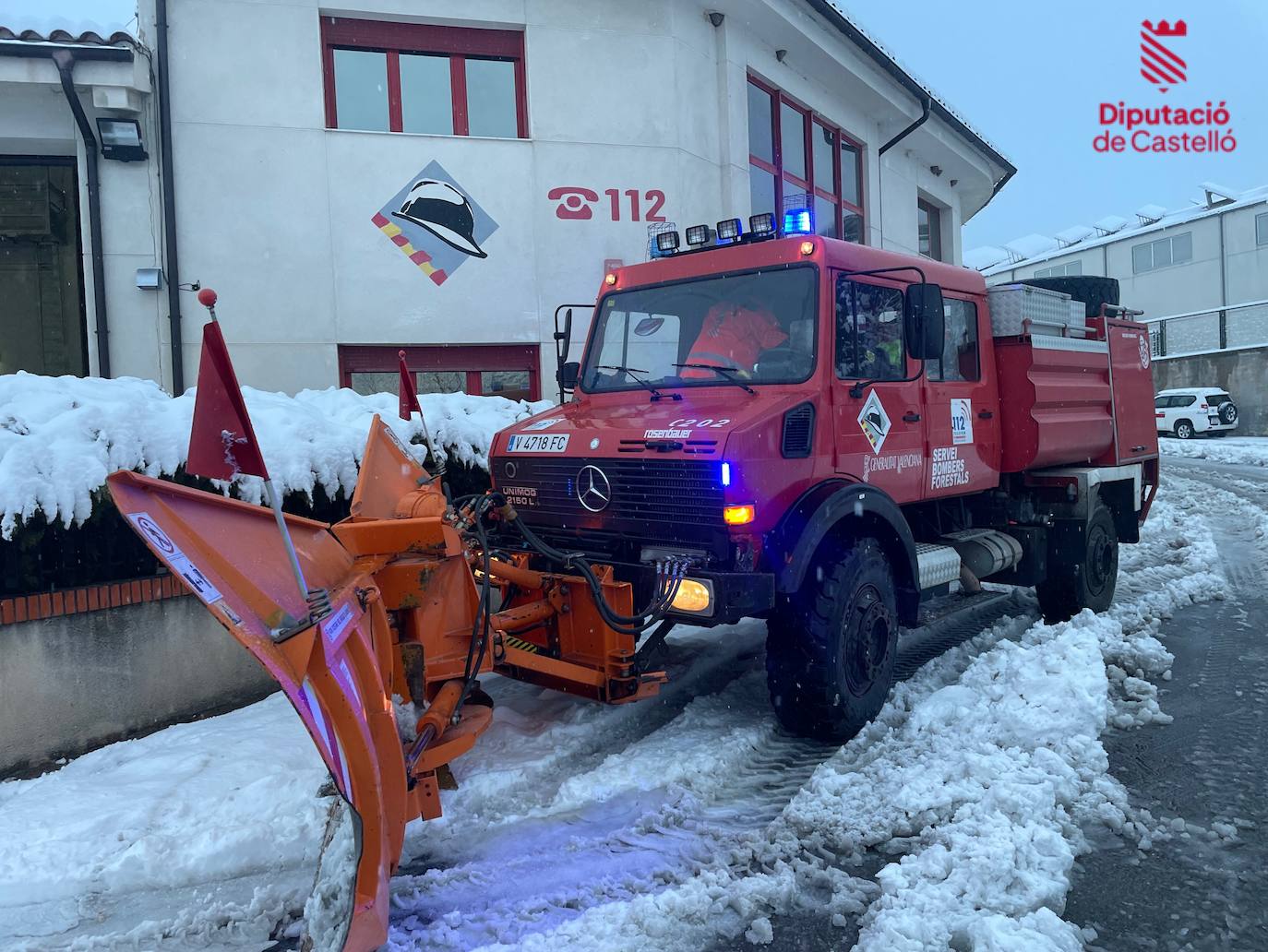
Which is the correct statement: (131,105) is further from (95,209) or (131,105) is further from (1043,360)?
(1043,360)

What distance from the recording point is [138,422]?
4.77 meters

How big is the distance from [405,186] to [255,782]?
7277 millimetres

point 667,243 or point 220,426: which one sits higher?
point 667,243

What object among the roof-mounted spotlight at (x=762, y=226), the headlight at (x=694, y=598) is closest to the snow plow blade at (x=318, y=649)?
the headlight at (x=694, y=598)

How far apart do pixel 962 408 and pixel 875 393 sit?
3.82 ft

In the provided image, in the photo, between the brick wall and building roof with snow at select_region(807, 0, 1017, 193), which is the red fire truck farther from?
building roof with snow at select_region(807, 0, 1017, 193)

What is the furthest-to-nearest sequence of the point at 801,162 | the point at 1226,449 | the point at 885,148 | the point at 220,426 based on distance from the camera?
the point at 1226,449, the point at 885,148, the point at 801,162, the point at 220,426

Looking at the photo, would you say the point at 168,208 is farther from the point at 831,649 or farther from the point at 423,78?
the point at 831,649

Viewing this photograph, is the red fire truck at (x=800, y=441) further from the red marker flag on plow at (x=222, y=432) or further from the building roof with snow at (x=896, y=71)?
the building roof with snow at (x=896, y=71)

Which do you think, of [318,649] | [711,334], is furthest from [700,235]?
[318,649]

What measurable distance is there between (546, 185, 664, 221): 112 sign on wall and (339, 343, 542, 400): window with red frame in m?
1.60

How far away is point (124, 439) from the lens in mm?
4660

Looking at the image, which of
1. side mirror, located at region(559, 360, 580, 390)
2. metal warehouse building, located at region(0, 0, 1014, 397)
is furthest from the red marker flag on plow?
metal warehouse building, located at region(0, 0, 1014, 397)

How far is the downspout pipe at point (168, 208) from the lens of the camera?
8.70 m
